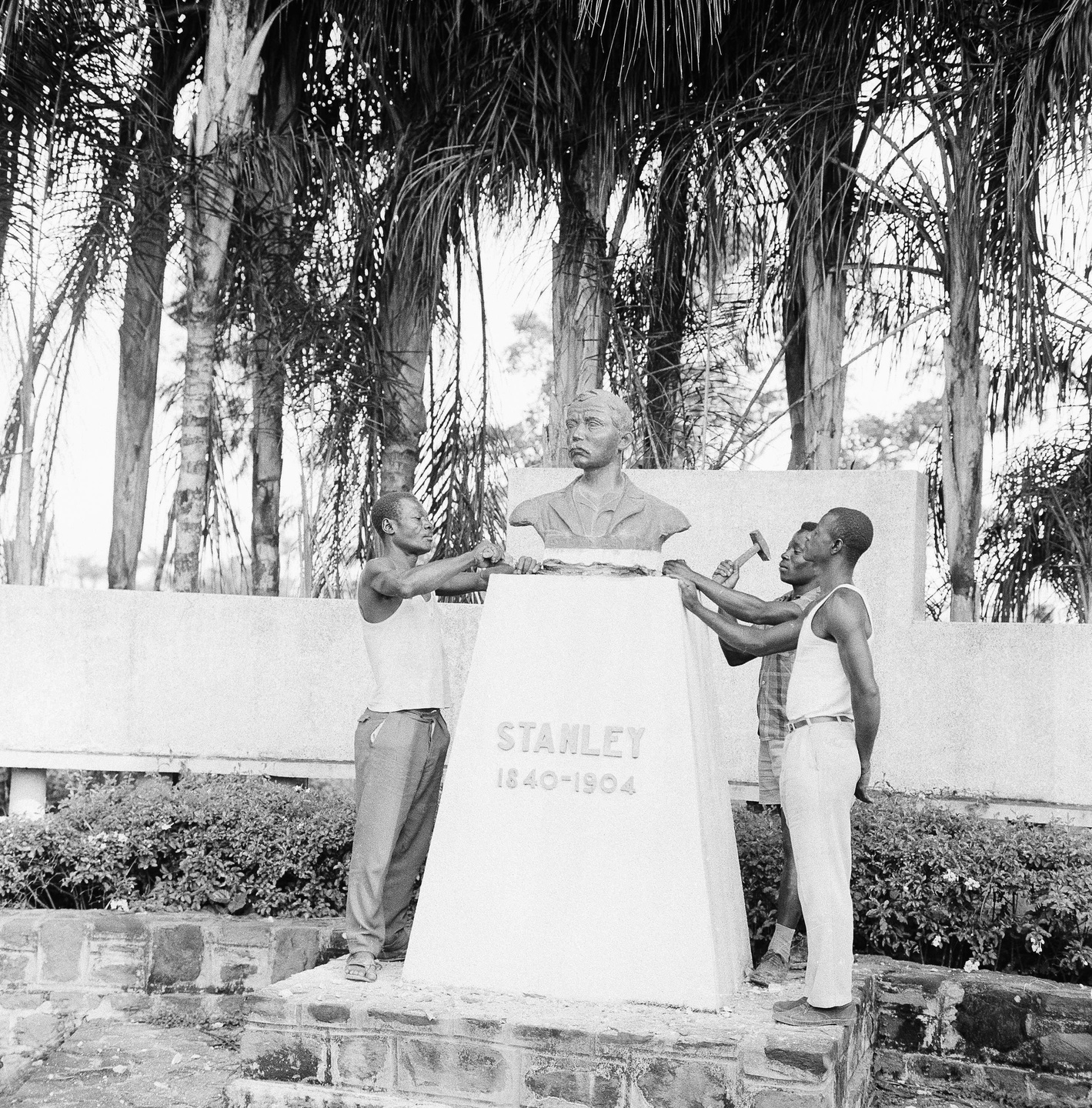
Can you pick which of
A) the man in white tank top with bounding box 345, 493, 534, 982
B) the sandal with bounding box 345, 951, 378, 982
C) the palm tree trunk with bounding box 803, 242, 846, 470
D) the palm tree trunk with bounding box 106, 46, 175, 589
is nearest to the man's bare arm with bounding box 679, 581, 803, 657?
the man in white tank top with bounding box 345, 493, 534, 982

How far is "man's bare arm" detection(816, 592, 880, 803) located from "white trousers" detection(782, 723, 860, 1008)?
75 mm

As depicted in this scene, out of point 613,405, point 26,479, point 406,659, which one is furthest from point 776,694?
point 26,479

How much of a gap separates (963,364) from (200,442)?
4435mm

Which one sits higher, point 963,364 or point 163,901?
point 963,364

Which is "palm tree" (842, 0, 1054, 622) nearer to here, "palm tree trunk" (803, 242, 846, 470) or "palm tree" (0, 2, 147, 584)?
"palm tree trunk" (803, 242, 846, 470)

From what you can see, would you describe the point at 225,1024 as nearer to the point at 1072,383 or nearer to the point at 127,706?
the point at 127,706

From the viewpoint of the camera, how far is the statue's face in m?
5.12

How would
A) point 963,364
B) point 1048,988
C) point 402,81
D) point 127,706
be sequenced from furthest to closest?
point 402,81, point 963,364, point 127,706, point 1048,988

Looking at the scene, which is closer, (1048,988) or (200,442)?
(1048,988)

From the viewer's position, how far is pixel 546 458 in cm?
857

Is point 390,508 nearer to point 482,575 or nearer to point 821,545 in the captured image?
point 482,575

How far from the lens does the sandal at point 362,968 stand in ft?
16.0

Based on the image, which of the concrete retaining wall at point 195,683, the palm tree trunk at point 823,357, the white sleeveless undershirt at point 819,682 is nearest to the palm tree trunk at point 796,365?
the palm tree trunk at point 823,357

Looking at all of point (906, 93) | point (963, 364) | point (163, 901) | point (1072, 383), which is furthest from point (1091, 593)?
point (163, 901)
